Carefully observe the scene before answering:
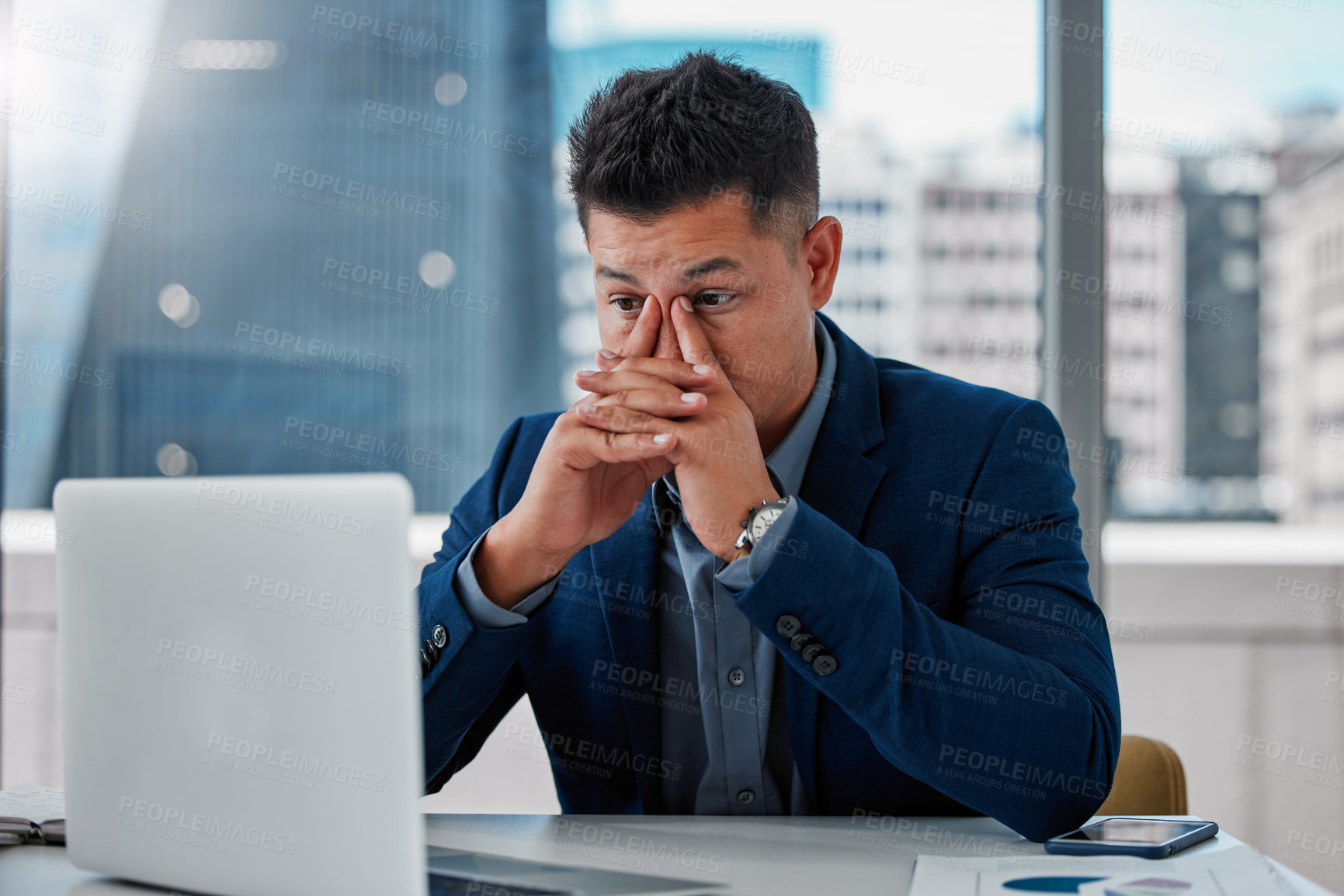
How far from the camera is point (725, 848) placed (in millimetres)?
1069

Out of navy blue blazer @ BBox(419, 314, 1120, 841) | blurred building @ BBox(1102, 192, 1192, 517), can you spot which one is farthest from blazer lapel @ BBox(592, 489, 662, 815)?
blurred building @ BBox(1102, 192, 1192, 517)

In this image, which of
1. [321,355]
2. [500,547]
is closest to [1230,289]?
[500,547]

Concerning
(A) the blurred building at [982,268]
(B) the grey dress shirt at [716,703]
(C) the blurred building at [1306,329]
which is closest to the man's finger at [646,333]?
(B) the grey dress shirt at [716,703]

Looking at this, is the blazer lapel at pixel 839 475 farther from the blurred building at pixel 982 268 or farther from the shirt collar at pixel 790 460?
the blurred building at pixel 982 268

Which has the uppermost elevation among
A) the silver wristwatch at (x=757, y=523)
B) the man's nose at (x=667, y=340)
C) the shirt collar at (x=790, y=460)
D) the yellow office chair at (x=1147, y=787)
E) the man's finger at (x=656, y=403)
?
the man's nose at (x=667, y=340)

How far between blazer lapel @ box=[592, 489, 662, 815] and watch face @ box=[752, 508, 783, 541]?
0.97 ft

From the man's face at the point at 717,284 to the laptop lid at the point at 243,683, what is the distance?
0.70 metres

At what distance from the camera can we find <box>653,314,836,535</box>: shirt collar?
1494 millimetres

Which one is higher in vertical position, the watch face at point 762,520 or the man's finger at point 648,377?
the man's finger at point 648,377

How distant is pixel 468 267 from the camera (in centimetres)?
281

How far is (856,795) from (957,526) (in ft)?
1.28

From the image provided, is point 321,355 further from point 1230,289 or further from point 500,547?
point 1230,289

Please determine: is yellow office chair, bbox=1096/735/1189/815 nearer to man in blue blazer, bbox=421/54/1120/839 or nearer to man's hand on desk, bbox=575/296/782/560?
man in blue blazer, bbox=421/54/1120/839

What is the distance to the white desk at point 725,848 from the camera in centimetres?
95
